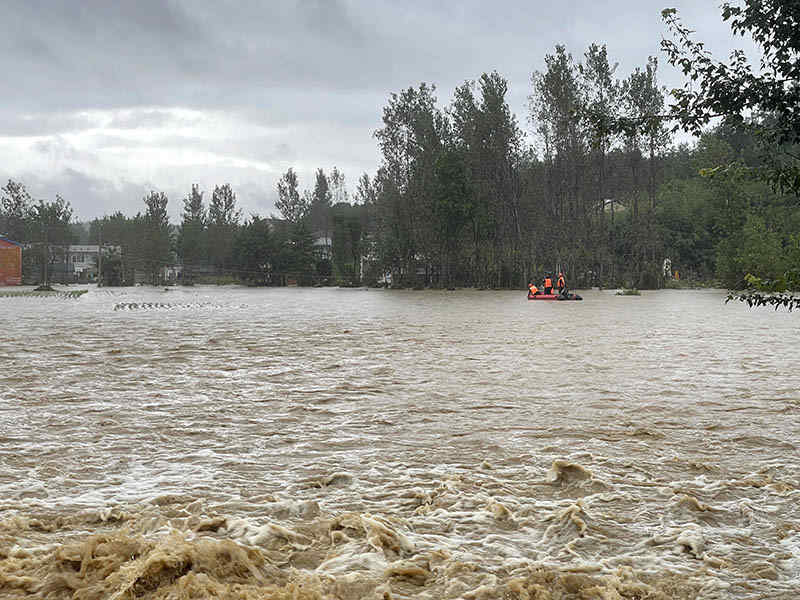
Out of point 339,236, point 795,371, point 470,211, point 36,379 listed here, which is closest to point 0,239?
point 339,236

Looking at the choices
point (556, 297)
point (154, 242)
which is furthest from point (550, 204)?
point (154, 242)

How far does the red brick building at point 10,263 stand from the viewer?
6291 cm

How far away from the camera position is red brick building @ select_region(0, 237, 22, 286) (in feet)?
206

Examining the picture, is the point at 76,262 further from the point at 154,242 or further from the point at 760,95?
the point at 760,95

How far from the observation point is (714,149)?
163 feet

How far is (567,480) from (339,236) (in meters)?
68.8

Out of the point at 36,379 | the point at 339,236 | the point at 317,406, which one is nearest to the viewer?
the point at 317,406

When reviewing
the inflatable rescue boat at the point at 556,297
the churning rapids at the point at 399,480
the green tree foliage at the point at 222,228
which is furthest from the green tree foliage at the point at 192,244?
the churning rapids at the point at 399,480

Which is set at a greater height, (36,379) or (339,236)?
(339,236)

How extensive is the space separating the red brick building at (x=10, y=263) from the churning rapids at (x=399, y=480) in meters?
61.5

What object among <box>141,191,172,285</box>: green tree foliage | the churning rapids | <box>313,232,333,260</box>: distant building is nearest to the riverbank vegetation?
<box>313,232,333,260</box>: distant building

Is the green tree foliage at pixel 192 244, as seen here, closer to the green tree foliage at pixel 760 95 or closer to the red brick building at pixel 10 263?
the red brick building at pixel 10 263

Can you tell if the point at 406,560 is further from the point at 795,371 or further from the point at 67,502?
the point at 795,371

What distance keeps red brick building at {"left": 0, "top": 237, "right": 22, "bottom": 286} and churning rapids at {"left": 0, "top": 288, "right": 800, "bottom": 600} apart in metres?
61.5
